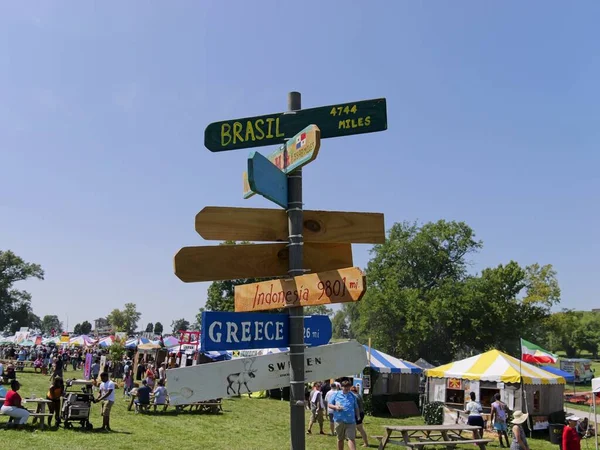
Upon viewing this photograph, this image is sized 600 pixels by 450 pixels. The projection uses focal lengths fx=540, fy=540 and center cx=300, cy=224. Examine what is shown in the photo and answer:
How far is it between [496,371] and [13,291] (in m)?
79.5

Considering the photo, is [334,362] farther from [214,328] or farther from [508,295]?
[508,295]

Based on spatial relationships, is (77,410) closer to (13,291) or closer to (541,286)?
(541,286)

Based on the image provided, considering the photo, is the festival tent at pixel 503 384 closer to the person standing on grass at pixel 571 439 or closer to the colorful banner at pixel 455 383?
the colorful banner at pixel 455 383

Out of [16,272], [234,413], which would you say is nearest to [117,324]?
[16,272]

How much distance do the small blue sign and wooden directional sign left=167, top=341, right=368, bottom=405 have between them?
9 centimetres

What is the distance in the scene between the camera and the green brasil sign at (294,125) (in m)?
3.67

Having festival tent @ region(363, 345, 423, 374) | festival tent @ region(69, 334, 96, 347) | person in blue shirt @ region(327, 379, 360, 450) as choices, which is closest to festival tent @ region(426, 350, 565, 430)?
festival tent @ region(363, 345, 423, 374)

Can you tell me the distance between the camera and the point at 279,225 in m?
3.47

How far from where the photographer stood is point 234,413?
18422 millimetres

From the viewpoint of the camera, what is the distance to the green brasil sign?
12.0 feet

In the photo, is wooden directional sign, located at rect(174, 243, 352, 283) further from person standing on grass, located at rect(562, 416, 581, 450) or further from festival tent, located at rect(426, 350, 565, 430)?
festival tent, located at rect(426, 350, 565, 430)

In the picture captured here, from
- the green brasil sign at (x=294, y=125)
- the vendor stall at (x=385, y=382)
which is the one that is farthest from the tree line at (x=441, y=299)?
the green brasil sign at (x=294, y=125)

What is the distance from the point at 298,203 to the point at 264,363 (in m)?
1.01

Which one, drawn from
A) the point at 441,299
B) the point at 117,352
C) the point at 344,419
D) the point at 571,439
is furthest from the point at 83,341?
the point at 571,439
